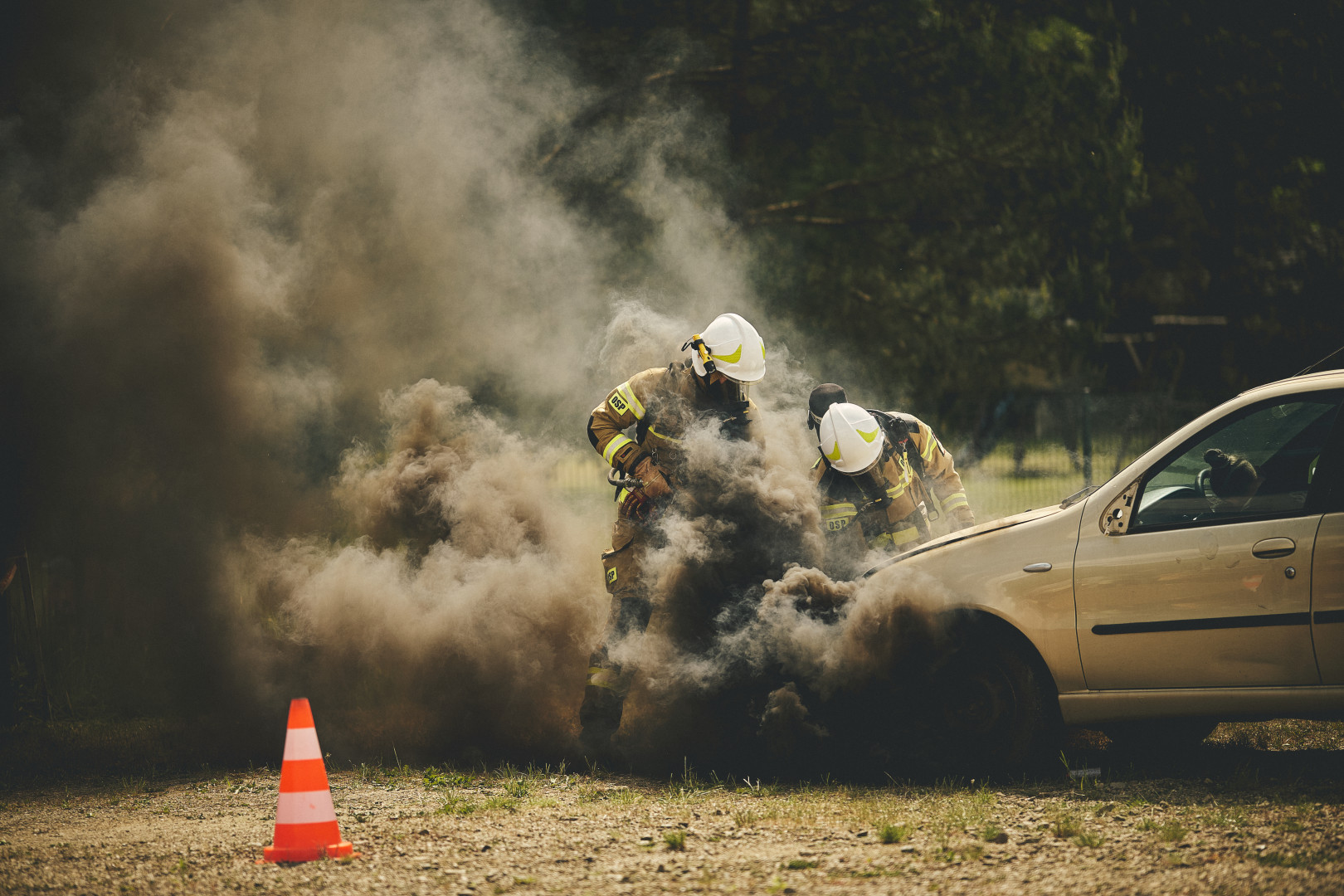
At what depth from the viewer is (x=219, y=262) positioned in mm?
7883

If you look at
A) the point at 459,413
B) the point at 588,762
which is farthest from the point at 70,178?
the point at 588,762

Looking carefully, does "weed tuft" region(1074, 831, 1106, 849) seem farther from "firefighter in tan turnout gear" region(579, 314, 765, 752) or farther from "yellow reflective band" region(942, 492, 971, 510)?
"firefighter in tan turnout gear" region(579, 314, 765, 752)

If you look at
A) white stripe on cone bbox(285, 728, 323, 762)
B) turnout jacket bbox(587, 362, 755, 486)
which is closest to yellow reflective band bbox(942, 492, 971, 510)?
turnout jacket bbox(587, 362, 755, 486)

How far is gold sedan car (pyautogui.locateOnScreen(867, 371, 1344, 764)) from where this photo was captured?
4531mm

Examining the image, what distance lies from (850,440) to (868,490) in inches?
12.5

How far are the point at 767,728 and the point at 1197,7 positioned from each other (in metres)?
12.4

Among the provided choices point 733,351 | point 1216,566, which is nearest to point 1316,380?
point 1216,566

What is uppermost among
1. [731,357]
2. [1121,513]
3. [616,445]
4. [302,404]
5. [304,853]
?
[302,404]

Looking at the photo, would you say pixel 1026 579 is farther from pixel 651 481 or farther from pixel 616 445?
pixel 616 445

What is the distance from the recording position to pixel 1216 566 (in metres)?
4.63

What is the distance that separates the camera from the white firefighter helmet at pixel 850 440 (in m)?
5.96

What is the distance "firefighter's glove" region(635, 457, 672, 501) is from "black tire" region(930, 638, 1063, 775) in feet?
5.77

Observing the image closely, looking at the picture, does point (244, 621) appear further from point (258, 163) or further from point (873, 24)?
point (873, 24)

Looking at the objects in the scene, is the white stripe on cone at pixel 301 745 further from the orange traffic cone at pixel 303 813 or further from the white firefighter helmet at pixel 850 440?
the white firefighter helmet at pixel 850 440
